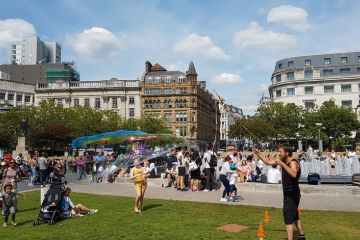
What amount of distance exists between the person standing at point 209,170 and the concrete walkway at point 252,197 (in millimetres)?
776

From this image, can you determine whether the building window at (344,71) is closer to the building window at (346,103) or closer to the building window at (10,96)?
the building window at (346,103)

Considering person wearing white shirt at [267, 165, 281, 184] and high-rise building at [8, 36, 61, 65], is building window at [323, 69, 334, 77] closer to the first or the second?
person wearing white shirt at [267, 165, 281, 184]

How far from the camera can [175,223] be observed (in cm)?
1257

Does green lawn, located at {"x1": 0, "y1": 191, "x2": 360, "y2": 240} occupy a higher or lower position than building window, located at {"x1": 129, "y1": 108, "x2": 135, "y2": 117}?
lower

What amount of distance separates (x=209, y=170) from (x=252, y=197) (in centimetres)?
300

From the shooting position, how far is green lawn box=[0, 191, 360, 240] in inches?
434

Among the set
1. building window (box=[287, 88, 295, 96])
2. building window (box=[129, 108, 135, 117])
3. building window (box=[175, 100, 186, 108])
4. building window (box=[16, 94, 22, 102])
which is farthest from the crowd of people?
building window (box=[16, 94, 22, 102])

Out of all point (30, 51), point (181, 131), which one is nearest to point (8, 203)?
point (181, 131)

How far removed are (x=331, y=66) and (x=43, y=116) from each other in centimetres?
6616

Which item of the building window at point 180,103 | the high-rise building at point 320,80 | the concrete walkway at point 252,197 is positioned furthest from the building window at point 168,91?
the concrete walkway at point 252,197

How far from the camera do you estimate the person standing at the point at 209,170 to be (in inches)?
824

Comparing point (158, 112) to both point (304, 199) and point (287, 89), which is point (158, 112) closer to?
point (287, 89)

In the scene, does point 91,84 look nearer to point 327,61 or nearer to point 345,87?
point 327,61

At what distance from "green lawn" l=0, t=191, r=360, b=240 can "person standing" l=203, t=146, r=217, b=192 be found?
453 cm
